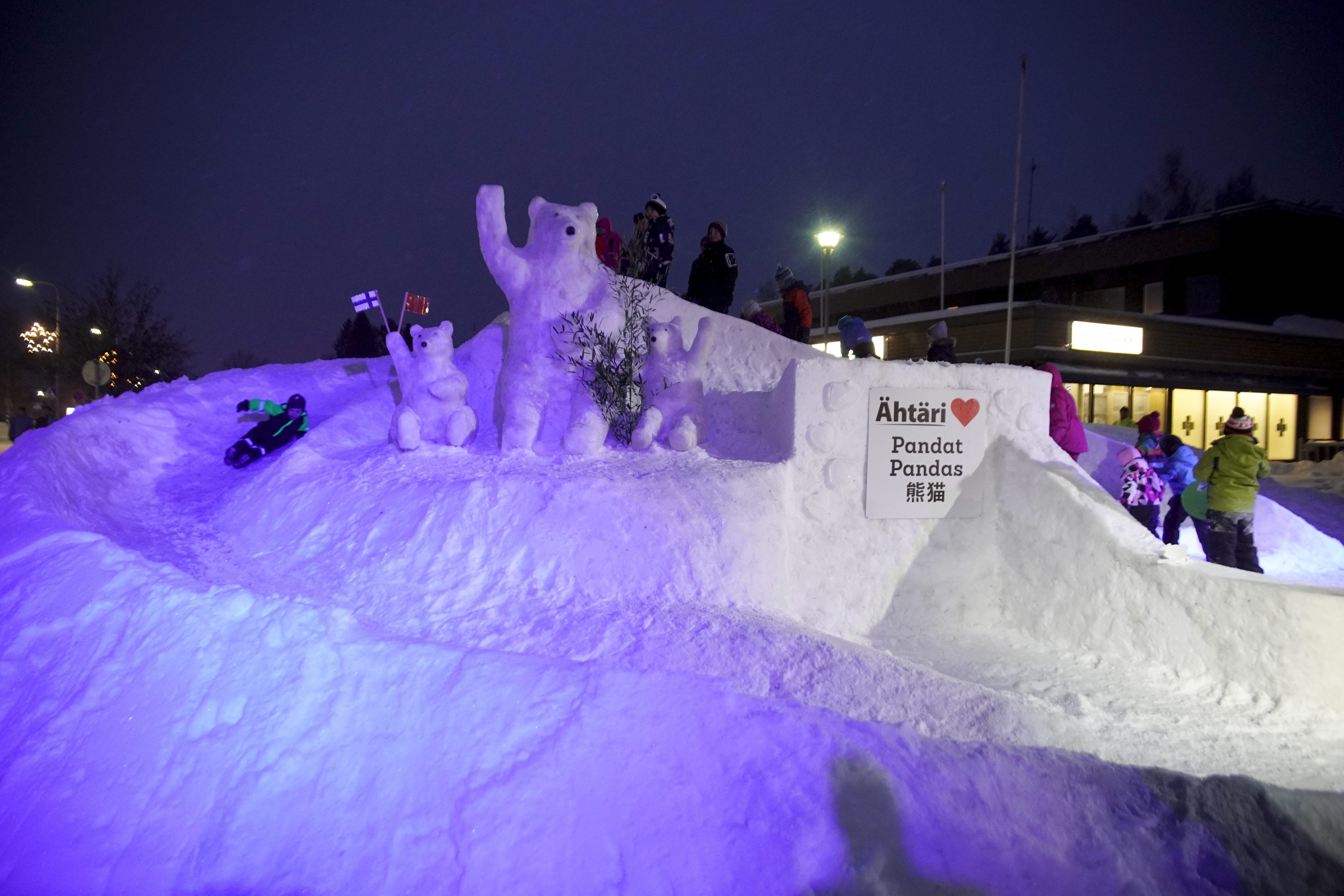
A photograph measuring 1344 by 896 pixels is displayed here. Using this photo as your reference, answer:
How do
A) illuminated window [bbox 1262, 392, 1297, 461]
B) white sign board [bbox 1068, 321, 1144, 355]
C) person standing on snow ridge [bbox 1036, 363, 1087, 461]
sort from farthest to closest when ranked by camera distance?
illuminated window [bbox 1262, 392, 1297, 461], white sign board [bbox 1068, 321, 1144, 355], person standing on snow ridge [bbox 1036, 363, 1087, 461]

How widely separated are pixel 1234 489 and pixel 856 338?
3.70 metres

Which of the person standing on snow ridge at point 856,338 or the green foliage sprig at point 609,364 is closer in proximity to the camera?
the green foliage sprig at point 609,364

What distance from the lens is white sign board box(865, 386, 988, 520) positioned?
19.8 feet

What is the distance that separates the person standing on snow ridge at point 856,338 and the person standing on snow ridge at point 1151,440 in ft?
11.0

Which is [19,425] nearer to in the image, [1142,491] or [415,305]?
[415,305]

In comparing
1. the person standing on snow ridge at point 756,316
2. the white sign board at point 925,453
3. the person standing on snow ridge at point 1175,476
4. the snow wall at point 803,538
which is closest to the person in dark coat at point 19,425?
the snow wall at point 803,538

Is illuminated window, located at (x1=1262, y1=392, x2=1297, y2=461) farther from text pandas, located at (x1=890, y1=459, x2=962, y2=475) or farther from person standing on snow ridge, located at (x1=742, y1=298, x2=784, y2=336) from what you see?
text pandas, located at (x1=890, y1=459, x2=962, y2=475)

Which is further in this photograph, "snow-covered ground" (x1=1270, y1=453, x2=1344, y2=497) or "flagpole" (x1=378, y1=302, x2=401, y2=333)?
"snow-covered ground" (x1=1270, y1=453, x2=1344, y2=497)

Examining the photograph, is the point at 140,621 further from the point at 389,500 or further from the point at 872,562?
the point at 872,562

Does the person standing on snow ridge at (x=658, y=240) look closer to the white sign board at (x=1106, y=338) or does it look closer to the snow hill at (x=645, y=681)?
the snow hill at (x=645, y=681)

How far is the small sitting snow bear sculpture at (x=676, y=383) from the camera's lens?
6074 mm

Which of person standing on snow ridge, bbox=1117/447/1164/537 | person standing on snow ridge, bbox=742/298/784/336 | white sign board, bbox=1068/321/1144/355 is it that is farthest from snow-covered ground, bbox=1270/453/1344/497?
person standing on snow ridge, bbox=742/298/784/336

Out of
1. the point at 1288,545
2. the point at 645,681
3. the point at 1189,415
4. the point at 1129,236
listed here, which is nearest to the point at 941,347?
the point at 1288,545

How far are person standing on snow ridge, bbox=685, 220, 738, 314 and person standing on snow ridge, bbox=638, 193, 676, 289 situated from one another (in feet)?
1.49
